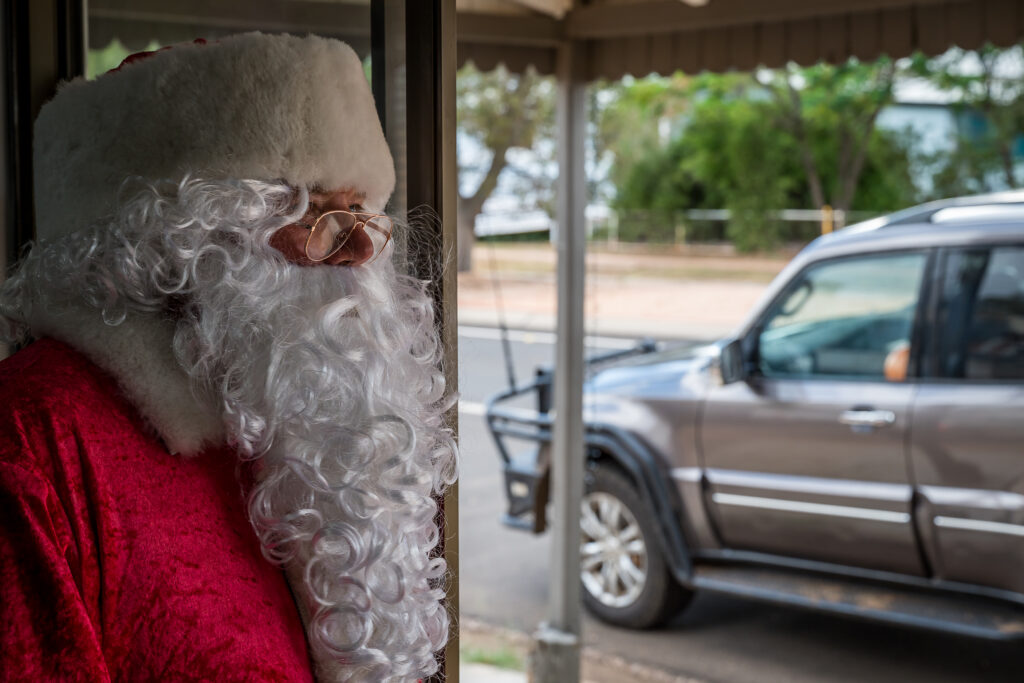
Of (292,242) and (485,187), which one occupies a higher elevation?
(485,187)

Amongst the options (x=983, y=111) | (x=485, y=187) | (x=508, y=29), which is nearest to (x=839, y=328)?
(x=508, y=29)

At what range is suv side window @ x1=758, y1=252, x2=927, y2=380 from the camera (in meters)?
3.94

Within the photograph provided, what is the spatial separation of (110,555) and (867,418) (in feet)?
10.4

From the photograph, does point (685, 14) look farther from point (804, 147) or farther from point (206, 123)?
point (804, 147)

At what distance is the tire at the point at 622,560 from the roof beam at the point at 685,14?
1.91 m

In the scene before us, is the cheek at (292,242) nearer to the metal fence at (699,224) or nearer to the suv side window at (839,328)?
the suv side window at (839,328)

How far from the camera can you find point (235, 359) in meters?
1.04

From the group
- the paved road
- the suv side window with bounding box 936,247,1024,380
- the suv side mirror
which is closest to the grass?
the paved road

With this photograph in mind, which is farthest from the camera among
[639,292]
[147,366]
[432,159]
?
[639,292]

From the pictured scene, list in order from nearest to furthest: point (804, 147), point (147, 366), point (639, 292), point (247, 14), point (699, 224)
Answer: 1. point (147, 366)
2. point (247, 14)
3. point (639, 292)
4. point (804, 147)
5. point (699, 224)

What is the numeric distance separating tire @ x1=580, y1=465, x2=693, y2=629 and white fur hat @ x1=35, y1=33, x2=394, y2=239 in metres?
3.36

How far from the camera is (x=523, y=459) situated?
455 cm

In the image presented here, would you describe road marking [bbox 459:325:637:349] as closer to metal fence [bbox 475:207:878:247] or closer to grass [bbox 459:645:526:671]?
metal fence [bbox 475:207:878:247]

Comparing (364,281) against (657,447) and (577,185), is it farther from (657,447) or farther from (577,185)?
(657,447)
